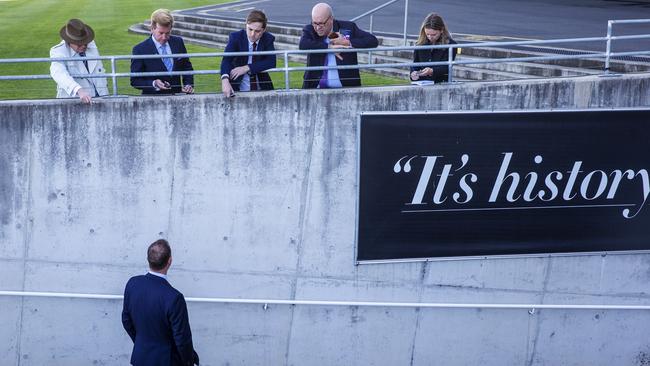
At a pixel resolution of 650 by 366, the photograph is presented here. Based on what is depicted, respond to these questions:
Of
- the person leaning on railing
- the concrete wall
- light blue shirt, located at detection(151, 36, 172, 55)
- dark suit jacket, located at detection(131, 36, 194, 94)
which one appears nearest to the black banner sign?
the concrete wall

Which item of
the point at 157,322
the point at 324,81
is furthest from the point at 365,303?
the point at 157,322

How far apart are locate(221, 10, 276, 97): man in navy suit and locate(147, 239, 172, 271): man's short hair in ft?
7.79

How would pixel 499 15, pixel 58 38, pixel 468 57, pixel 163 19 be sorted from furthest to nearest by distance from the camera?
1. pixel 499 15
2. pixel 58 38
3. pixel 468 57
4. pixel 163 19

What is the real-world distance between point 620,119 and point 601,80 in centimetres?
47

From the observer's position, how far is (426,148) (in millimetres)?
9297

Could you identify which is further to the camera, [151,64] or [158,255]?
[151,64]

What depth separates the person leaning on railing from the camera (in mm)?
9281

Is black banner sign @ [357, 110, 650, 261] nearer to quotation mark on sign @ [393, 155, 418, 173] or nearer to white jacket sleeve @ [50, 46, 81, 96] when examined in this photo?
quotation mark on sign @ [393, 155, 418, 173]

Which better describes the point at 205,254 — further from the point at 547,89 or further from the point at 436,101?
the point at 547,89

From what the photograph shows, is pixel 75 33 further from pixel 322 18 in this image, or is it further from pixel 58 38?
pixel 58 38

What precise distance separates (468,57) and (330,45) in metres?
5.07

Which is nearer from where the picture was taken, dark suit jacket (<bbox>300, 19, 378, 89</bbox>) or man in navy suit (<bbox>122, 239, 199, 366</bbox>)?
man in navy suit (<bbox>122, 239, 199, 366</bbox>)

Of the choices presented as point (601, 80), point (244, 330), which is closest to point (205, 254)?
point (244, 330)

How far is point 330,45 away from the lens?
9.34 metres
